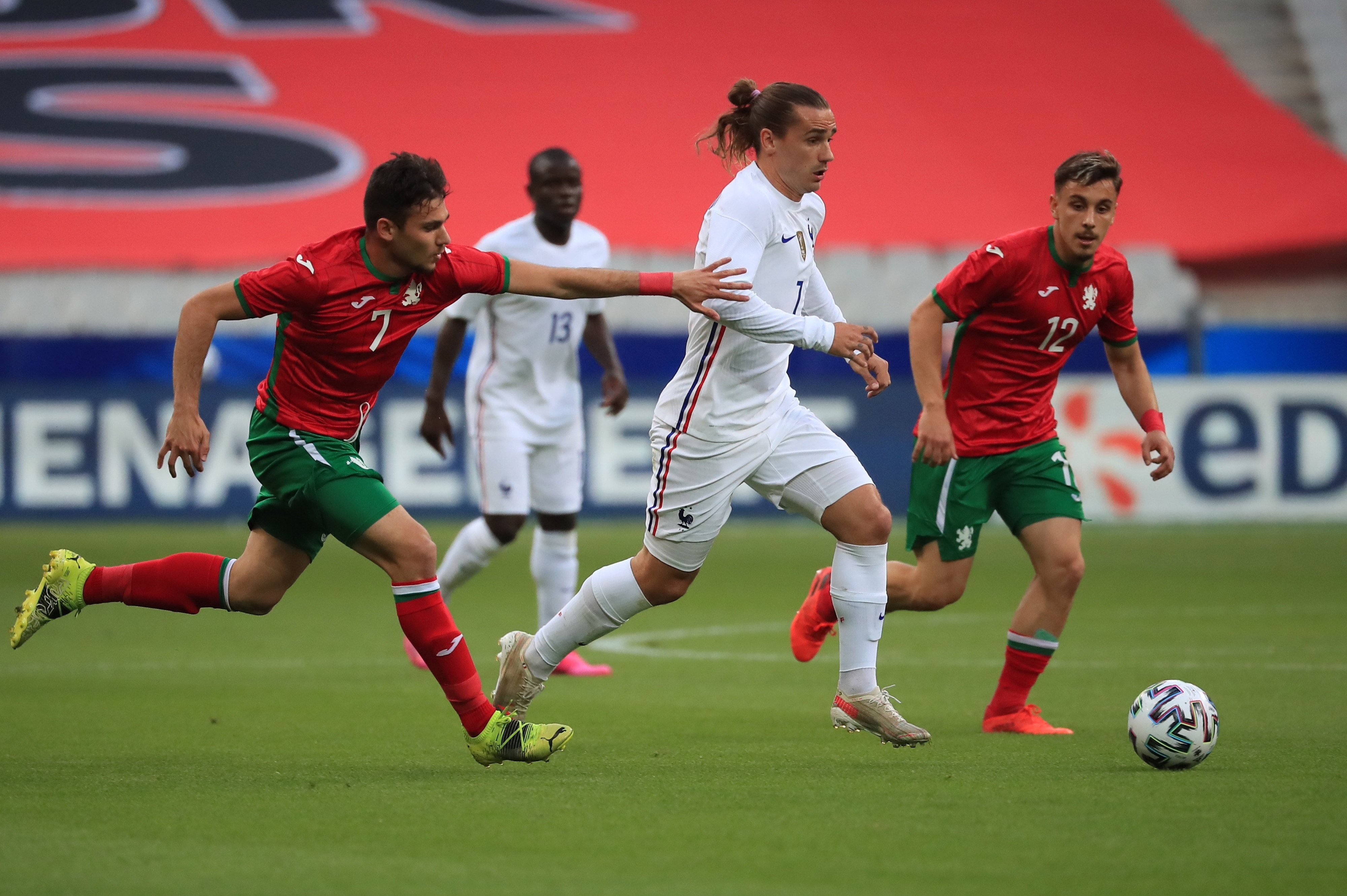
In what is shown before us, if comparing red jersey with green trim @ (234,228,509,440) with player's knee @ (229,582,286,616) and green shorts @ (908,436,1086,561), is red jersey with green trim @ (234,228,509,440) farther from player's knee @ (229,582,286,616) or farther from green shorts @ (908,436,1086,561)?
green shorts @ (908,436,1086,561)

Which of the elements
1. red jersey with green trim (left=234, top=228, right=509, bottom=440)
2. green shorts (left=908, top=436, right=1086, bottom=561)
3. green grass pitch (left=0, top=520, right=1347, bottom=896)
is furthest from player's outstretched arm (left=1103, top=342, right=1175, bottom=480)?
red jersey with green trim (left=234, top=228, right=509, bottom=440)

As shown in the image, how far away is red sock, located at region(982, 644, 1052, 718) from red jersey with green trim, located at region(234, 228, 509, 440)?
88.9 inches

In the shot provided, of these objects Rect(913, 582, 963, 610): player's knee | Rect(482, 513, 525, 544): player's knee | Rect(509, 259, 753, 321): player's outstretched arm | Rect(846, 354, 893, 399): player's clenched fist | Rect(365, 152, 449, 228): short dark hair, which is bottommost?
Rect(482, 513, 525, 544): player's knee

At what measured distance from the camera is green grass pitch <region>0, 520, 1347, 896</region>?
396cm

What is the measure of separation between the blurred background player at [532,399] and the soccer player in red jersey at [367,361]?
2782mm

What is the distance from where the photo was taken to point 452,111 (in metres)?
24.6

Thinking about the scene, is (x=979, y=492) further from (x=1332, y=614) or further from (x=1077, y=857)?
(x=1332, y=614)

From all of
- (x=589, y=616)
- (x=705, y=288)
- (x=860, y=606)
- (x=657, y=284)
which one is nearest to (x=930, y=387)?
(x=860, y=606)

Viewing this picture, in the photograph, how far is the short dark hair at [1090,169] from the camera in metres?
6.05

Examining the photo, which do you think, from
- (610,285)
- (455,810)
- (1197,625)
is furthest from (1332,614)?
(455,810)

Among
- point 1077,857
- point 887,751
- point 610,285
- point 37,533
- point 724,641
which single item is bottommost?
point 37,533

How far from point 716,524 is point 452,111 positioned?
64.6 feet

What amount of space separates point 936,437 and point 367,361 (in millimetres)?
1901

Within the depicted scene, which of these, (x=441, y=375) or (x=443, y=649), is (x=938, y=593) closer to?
(x=443, y=649)
